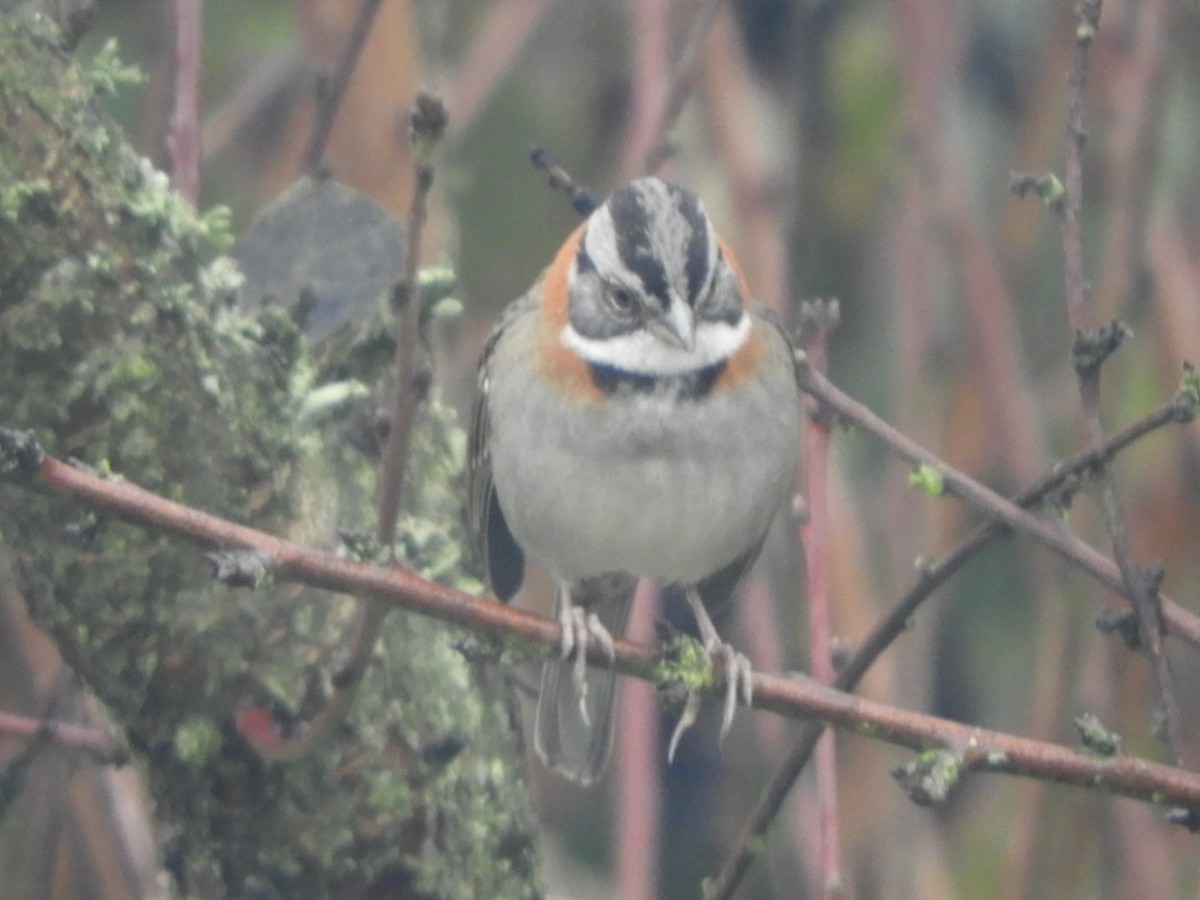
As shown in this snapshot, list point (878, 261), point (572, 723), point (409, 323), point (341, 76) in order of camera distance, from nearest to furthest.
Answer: point (409, 323)
point (341, 76)
point (572, 723)
point (878, 261)

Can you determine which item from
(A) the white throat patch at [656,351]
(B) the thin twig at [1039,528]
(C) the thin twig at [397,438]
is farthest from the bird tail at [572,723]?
(B) the thin twig at [1039,528]

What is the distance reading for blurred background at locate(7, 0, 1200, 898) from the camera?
3.71 meters

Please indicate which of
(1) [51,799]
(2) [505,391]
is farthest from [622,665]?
(1) [51,799]

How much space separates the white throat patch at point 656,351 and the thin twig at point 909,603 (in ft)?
2.50

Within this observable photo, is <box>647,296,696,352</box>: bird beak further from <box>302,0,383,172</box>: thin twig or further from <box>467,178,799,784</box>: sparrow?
<box>302,0,383,172</box>: thin twig

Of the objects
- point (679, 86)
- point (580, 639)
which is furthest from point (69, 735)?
point (679, 86)

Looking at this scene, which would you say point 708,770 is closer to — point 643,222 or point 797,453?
point 797,453

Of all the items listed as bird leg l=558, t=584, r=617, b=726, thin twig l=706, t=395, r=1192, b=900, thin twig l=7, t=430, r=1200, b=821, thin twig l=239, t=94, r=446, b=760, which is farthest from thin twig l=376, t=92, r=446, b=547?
thin twig l=706, t=395, r=1192, b=900

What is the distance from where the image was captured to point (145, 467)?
277 cm

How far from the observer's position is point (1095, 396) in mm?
2232

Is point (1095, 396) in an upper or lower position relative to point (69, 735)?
upper

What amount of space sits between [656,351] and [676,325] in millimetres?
94

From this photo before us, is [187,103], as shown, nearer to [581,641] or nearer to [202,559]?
[202,559]

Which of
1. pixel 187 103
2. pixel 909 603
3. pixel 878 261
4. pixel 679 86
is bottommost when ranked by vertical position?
pixel 909 603
